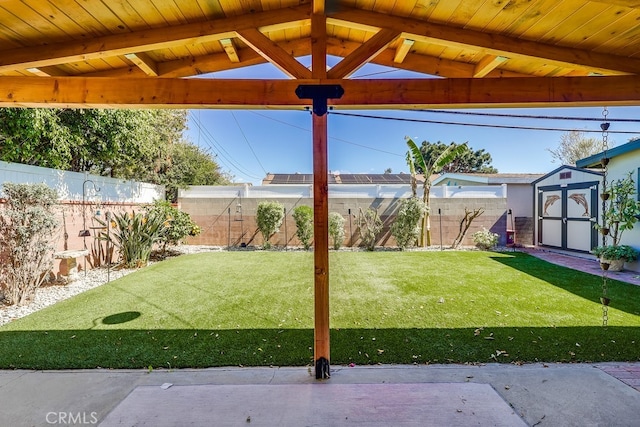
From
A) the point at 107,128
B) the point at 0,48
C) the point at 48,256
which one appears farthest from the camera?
the point at 107,128

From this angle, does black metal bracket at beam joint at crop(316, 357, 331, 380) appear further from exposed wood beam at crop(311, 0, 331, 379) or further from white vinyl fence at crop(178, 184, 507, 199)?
white vinyl fence at crop(178, 184, 507, 199)

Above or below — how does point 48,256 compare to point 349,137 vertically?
below

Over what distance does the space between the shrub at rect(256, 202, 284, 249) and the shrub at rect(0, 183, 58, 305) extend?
17.3 ft

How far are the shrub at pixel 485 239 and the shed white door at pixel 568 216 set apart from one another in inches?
65.8

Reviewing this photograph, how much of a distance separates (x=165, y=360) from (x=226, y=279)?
10.0 ft

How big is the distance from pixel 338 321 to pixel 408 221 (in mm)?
6092

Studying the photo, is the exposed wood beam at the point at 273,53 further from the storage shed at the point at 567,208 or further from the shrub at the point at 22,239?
the storage shed at the point at 567,208

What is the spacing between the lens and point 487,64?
3086 millimetres

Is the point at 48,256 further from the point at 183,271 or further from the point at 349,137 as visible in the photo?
the point at 349,137

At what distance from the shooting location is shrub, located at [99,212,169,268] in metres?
7.13

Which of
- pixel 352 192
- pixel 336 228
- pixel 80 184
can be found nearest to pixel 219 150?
pixel 352 192

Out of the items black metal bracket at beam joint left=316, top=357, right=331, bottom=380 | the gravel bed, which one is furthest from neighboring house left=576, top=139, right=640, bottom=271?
the gravel bed

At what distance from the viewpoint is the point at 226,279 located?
6.03 meters

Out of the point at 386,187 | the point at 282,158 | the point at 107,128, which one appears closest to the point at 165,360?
the point at 107,128
